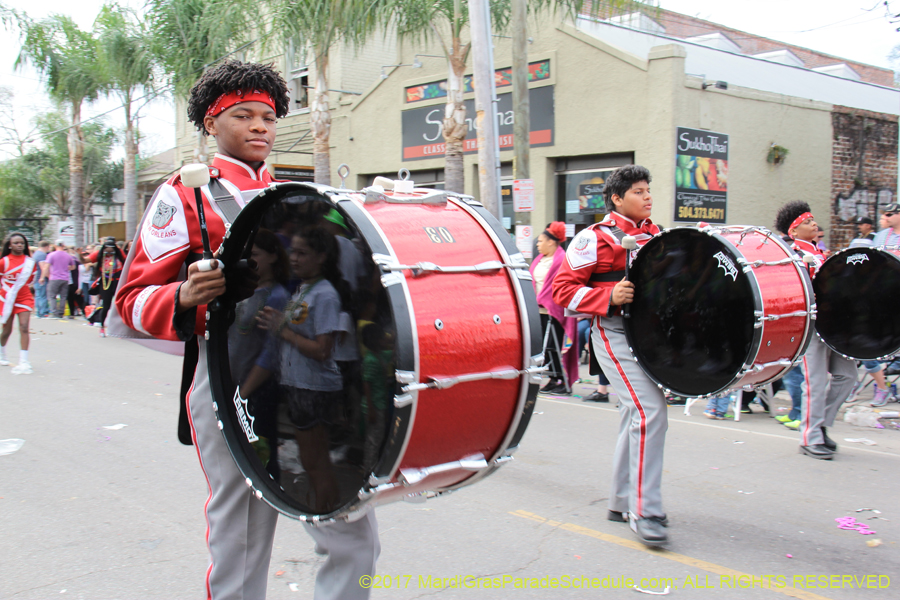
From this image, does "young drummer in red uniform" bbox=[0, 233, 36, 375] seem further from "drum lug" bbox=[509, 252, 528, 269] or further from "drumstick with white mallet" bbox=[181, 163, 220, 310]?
"drum lug" bbox=[509, 252, 528, 269]

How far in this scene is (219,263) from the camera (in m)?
2.21

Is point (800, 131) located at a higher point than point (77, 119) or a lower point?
lower

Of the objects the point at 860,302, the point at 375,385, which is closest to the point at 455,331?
the point at 375,385

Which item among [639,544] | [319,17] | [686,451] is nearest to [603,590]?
[639,544]

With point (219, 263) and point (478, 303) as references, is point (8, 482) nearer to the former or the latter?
point (219, 263)

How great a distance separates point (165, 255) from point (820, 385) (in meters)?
5.36

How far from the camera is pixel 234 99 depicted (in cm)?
260

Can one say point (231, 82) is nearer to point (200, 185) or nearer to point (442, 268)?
point (200, 185)

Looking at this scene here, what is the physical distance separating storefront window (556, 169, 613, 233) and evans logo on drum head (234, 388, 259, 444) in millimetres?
12662

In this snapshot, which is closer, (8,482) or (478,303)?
(478,303)

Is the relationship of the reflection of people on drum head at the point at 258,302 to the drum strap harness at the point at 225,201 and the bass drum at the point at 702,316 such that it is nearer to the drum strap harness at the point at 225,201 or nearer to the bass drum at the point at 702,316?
the drum strap harness at the point at 225,201

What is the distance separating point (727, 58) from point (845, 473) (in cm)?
1456

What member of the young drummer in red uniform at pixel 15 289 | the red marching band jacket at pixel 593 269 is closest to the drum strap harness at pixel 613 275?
the red marching band jacket at pixel 593 269

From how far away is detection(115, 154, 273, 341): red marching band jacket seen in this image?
2361mm
